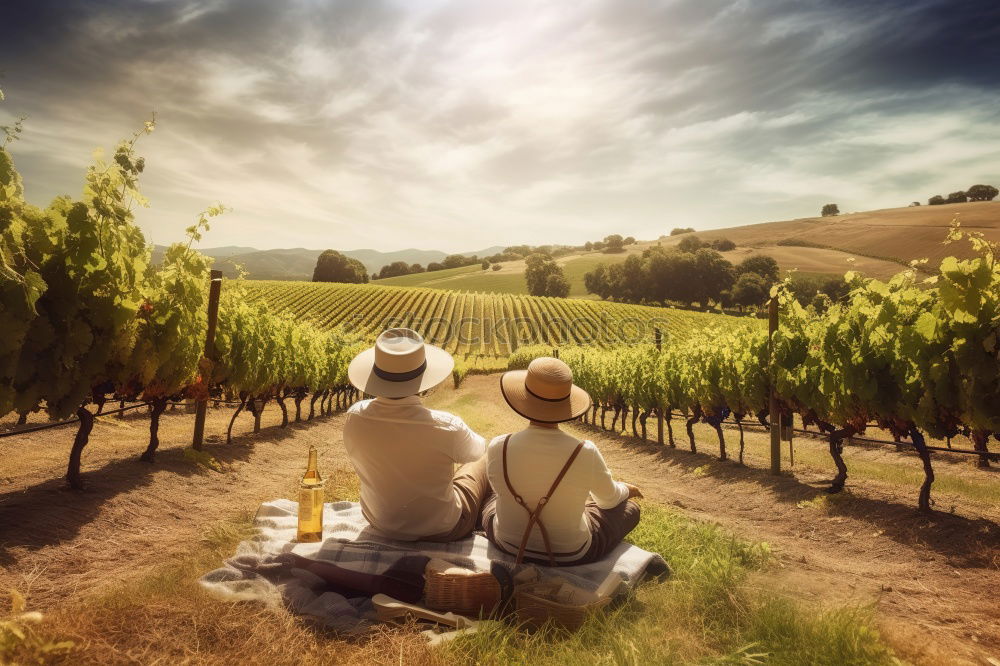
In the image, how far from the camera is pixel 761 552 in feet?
16.1

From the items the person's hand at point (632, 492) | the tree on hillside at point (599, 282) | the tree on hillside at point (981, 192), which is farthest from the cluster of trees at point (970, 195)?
the person's hand at point (632, 492)

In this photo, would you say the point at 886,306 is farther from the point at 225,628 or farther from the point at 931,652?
the point at 225,628

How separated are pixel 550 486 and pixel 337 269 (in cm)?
10954

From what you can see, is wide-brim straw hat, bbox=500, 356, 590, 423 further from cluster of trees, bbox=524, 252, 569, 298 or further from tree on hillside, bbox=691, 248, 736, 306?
cluster of trees, bbox=524, 252, 569, 298

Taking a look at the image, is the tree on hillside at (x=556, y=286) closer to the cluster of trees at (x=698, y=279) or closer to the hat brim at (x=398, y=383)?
the cluster of trees at (x=698, y=279)

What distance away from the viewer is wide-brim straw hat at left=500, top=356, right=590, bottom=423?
3.74 metres

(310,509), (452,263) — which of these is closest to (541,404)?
(310,509)

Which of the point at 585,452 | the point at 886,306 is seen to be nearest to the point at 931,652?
the point at 585,452

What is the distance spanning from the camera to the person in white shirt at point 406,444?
3.83m

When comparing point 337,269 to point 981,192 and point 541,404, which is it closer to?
point 981,192

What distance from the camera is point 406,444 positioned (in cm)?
383

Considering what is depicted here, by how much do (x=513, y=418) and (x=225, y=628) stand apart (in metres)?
21.5

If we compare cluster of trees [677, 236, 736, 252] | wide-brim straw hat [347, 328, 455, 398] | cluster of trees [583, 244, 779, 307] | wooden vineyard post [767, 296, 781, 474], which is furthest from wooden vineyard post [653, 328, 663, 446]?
cluster of trees [677, 236, 736, 252]

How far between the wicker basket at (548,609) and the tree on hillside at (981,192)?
370 feet
